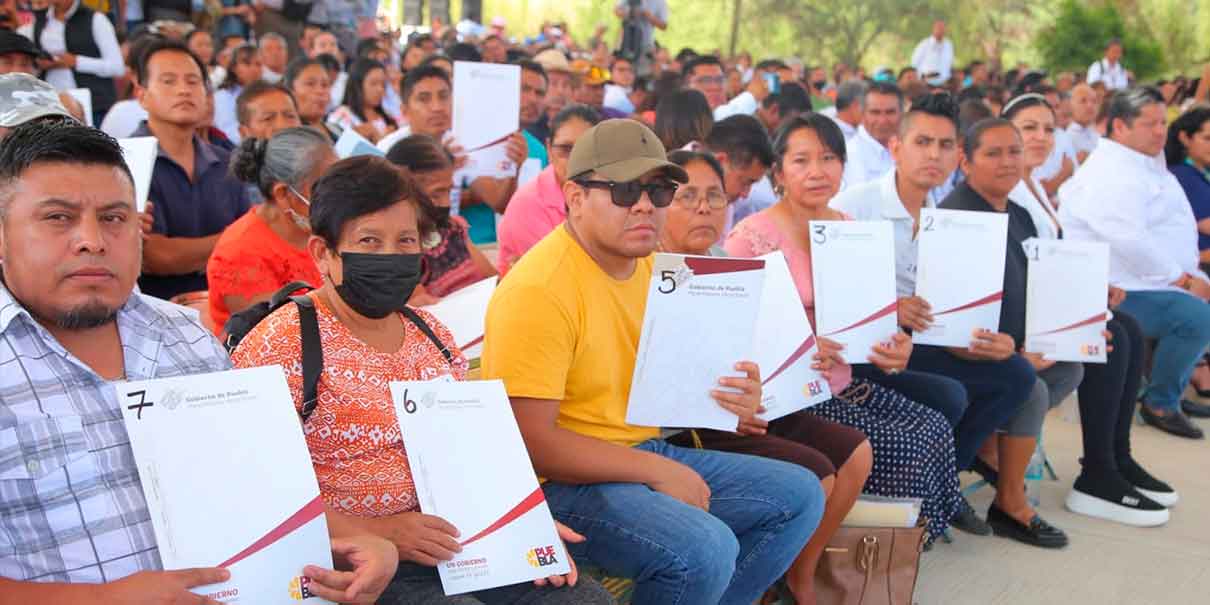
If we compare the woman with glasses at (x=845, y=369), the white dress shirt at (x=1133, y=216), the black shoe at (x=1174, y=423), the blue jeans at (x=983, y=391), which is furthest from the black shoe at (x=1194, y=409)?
the woman with glasses at (x=845, y=369)

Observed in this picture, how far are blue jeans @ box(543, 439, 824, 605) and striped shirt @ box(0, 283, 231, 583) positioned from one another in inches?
46.6

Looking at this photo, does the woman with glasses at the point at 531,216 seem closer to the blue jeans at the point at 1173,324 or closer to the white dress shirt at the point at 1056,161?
the blue jeans at the point at 1173,324

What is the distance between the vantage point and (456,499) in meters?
2.37

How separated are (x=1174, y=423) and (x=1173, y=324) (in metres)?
0.61

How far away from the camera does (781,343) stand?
3486 mm

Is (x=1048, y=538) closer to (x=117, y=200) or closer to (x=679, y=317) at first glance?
(x=679, y=317)

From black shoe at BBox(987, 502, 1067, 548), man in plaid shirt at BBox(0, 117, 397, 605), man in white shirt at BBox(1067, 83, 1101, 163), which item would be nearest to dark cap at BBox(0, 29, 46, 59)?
man in plaid shirt at BBox(0, 117, 397, 605)

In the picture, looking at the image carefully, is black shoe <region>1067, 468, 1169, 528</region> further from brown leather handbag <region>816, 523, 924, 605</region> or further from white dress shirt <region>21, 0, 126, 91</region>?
white dress shirt <region>21, 0, 126, 91</region>

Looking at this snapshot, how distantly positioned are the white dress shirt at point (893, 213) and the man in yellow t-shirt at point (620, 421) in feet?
5.67

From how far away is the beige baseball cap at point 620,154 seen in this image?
306cm

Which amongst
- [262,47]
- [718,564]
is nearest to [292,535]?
[718,564]

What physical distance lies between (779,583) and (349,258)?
2.01 m

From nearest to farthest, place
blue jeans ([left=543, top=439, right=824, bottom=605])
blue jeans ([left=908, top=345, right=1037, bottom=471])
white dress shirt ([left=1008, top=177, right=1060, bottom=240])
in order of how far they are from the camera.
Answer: blue jeans ([left=543, top=439, right=824, bottom=605])
blue jeans ([left=908, top=345, right=1037, bottom=471])
white dress shirt ([left=1008, top=177, right=1060, bottom=240])

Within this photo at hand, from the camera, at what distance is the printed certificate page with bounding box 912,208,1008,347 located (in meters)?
4.34
